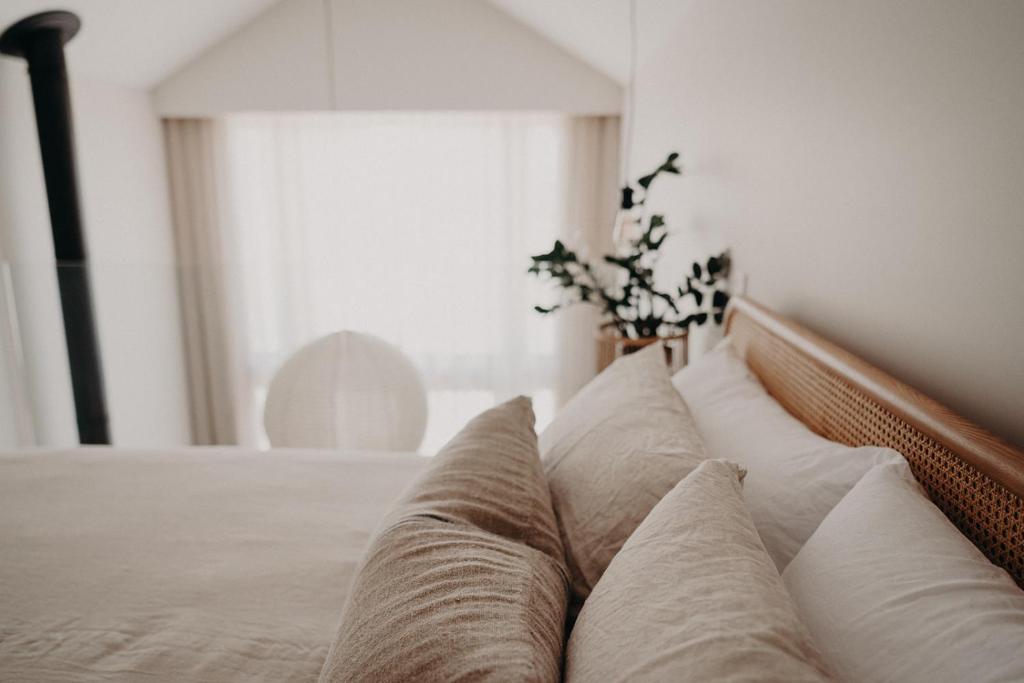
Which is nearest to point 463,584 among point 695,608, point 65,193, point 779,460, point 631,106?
point 695,608

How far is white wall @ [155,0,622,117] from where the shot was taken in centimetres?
348

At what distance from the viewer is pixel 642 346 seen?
225cm

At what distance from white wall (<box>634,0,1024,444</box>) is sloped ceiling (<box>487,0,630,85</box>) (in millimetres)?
817

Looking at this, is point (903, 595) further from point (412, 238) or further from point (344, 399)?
point (412, 238)

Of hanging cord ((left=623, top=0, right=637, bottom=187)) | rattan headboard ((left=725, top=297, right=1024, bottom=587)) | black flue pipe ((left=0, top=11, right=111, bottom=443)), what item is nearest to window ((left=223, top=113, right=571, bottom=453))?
hanging cord ((left=623, top=0, right=637, bottom=187))

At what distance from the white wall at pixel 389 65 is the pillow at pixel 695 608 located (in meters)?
3.26

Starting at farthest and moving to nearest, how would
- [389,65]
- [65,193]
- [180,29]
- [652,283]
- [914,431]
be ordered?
1. [389,65]
2. [180,29]
3. [65,193]
4. [652,283]
5. [914,431]

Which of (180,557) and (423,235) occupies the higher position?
(423,235)

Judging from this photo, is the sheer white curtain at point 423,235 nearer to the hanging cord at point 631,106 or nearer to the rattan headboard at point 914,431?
the hanging cord at point 631,106

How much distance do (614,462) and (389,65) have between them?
3241 millimetres

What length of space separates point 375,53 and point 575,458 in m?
3.20

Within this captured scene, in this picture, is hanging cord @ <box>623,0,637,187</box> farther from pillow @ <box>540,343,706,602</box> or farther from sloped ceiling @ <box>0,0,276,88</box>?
sloped ceiling @ <box>0,0,276,88</box>

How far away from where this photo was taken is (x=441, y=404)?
4.23m

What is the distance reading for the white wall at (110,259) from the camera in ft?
8.90
